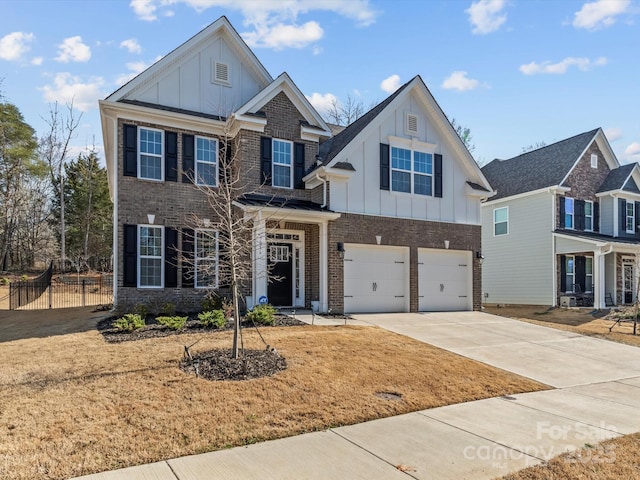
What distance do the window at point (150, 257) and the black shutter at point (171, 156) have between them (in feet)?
5.56

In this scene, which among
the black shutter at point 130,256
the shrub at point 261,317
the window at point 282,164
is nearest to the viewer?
the shrub at point 261,317

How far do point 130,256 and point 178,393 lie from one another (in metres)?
8.07

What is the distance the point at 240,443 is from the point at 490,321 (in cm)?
1187

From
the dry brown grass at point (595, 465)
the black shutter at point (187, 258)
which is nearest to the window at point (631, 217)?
the black shutter at point (187, 258)

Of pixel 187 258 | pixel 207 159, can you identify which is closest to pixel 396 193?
pixel 207 159

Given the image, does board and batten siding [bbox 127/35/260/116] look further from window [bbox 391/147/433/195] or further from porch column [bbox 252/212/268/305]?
window [bbox 391/147/433/195]

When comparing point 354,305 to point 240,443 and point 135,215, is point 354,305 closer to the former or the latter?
point 135,215

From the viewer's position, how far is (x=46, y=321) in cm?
1293

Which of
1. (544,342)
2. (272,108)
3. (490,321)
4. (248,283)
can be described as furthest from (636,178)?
(248,283)

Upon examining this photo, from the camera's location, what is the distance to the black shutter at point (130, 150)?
13.2 m

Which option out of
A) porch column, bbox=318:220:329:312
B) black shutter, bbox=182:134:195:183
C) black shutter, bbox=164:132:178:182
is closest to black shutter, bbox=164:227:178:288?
black shutter, bbox=164:132:178:182

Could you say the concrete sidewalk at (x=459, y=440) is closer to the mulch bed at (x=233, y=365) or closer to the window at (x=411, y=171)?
the mulch bed at (x=233, y=365)

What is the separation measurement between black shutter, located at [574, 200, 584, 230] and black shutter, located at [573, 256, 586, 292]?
1621 mm

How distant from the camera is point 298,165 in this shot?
50.6 feet
